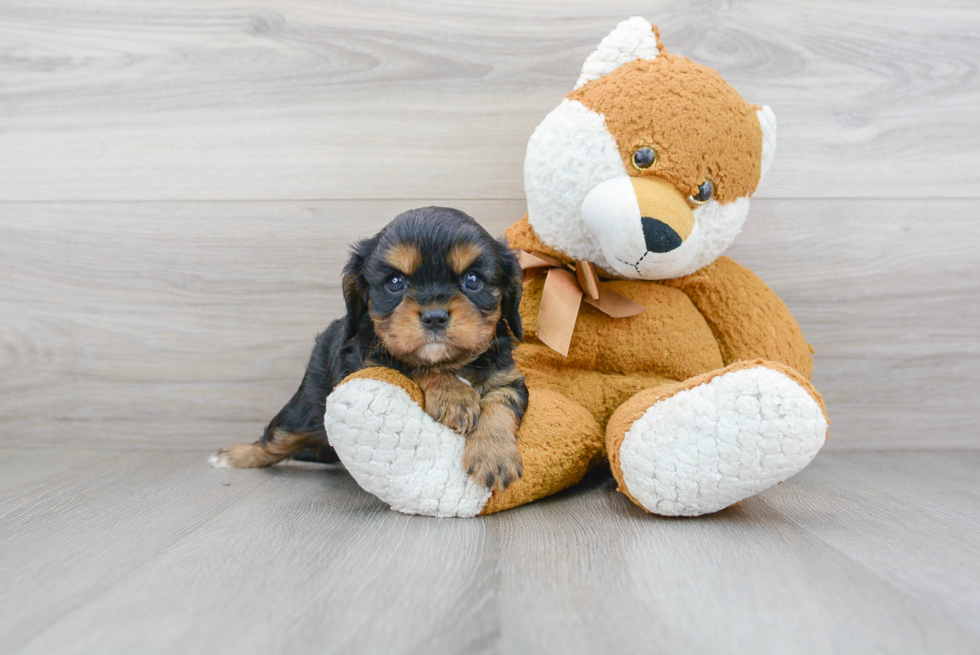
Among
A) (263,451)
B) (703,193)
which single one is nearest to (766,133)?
(703,193)

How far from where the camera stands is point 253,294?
6.66ft

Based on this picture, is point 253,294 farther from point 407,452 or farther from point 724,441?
point 724,441

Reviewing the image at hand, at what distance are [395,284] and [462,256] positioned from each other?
0.50 ft

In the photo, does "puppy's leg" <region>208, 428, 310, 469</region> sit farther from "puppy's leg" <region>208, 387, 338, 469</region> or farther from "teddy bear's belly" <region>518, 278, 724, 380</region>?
"teddy bear's belly" <region>518, 278, 724, 380</region>

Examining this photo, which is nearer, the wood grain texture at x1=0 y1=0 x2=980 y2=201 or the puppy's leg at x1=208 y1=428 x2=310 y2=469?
the puppy's leg at x1=208 y1=428 x2=310 y2=469

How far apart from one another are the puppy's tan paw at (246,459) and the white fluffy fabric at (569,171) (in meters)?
0.99

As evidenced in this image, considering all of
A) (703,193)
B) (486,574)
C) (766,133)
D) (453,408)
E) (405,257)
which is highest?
(766,133)

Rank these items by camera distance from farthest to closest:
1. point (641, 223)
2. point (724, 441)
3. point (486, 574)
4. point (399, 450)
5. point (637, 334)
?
point (637, 334)
point (641, 223)
point (399, 450)
point (724, 441)
point (486, 574)

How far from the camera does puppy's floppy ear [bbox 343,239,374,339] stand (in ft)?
4.80

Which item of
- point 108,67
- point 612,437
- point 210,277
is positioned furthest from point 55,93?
point 612,437

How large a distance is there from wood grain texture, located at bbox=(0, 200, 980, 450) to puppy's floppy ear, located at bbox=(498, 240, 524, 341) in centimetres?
57

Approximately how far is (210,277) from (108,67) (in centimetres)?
70

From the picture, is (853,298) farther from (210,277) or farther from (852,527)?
(210,277)

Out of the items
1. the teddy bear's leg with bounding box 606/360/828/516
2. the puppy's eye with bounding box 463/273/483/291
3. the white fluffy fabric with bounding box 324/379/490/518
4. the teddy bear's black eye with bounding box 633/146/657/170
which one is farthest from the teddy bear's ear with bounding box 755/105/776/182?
the white fluffy fabric with bounding box 324/379/490/518
